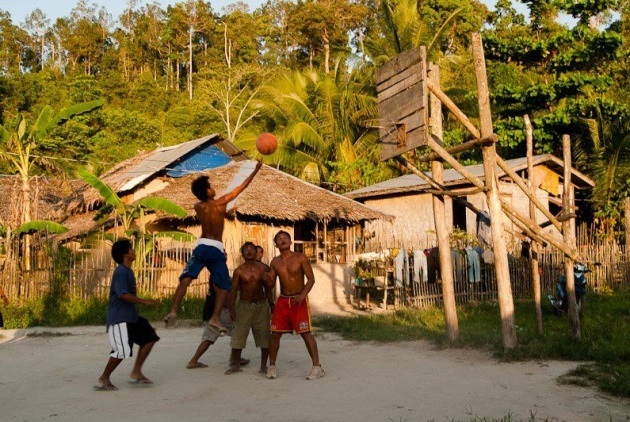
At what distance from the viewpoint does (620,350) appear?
26.2 feet

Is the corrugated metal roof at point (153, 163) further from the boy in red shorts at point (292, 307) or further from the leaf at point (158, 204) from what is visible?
the boy in red shorts at point (292, 307)

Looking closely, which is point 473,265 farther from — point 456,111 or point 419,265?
point 456,111

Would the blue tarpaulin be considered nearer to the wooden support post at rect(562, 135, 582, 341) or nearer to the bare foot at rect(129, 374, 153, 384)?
the wooden support post at rect(562, 135, 582, 341)

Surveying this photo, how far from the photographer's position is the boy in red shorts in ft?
23.1

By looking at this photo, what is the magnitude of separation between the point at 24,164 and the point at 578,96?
17723 mm

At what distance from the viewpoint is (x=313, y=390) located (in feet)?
21.6

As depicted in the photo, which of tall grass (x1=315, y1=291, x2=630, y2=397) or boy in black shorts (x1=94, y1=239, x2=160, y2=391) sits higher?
boy in black shorts (x1=94, y1=239, x2=160, y2=391)

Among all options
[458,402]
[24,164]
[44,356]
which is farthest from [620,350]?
[24,164]

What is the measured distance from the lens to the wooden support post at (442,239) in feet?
30.2

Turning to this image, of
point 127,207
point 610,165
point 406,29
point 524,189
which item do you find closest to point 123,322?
point 524,189

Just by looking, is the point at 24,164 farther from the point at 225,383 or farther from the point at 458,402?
the point at 458,402

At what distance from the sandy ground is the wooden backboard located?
2.78 meters

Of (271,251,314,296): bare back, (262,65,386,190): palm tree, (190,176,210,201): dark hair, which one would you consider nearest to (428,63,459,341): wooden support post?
(271,251,314,296): bare back

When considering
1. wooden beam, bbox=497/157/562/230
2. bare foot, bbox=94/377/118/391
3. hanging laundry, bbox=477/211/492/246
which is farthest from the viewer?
hanging laundry, bbox=477/211/492/246
